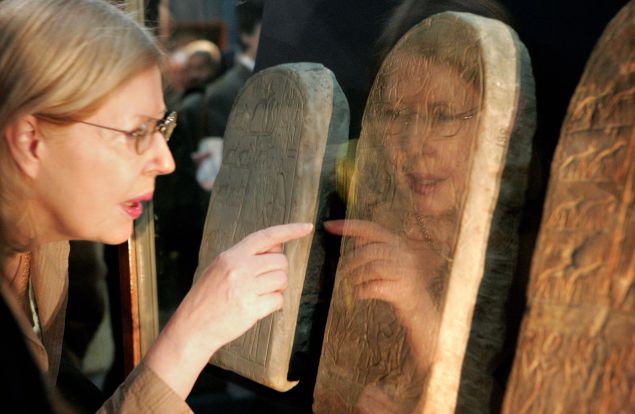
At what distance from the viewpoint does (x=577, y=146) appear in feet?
4.15

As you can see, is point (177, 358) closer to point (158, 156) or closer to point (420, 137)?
point (158, 156)

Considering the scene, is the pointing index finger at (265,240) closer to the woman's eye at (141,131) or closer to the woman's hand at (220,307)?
the woman's hand at (220,307)

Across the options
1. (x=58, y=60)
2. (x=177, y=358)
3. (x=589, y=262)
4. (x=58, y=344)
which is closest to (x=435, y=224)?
(x=589, y=262)

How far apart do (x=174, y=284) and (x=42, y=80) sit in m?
1.24

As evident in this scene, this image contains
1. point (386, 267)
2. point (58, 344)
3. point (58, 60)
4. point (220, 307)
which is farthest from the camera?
point (58, 344)

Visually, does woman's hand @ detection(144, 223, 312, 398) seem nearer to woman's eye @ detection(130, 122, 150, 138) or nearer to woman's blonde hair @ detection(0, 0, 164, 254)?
woman's eye @ detection(130, 122, 150, 138)

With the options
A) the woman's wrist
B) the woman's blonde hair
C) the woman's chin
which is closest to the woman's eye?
the woman's blonde hair

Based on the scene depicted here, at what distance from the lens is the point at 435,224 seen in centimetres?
151

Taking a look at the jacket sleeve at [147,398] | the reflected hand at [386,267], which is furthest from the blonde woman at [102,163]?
the reflected hand at [386,267]

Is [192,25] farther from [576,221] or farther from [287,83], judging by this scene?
[576,221]

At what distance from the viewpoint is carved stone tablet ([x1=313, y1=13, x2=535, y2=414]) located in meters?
1.42

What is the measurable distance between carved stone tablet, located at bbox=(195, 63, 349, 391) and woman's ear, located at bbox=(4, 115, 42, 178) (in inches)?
26.6

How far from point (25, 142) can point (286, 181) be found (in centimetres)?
72

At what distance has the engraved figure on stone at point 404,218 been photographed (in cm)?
147
